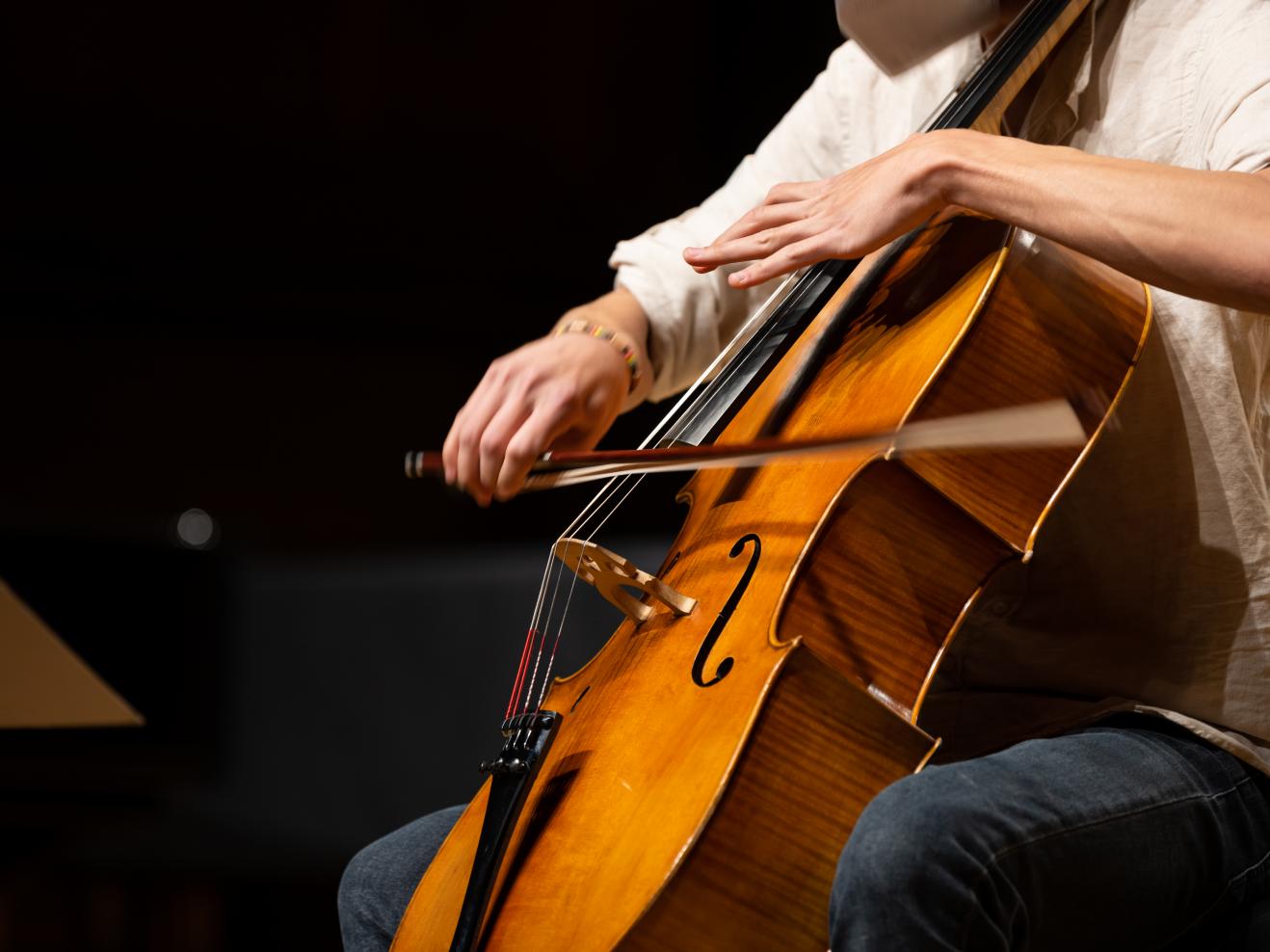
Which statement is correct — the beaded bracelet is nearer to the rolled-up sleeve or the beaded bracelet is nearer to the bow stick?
the rolled-up sleeve

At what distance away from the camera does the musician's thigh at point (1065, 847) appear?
0.64 meters

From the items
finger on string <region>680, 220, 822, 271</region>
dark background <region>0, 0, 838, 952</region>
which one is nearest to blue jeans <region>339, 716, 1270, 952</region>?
finger on string <region>680, 220, 822, 271</region>

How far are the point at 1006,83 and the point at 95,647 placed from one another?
5.33 ft

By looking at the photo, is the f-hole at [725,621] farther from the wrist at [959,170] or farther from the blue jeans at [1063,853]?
the wrist at [959,170]

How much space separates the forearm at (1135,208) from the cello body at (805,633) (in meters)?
0.05

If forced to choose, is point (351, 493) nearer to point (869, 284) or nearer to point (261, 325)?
point (261, 325)

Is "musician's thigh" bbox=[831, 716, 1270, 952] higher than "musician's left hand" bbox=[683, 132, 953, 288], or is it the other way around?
"musician's left hand" bbox=[683, 132, 953, 288]

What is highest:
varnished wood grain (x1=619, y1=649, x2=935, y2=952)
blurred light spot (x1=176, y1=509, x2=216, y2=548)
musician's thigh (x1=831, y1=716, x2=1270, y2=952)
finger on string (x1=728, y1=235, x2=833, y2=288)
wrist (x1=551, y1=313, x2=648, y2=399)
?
finger on string (x1=728, y1=235, x2=833, y2=288)

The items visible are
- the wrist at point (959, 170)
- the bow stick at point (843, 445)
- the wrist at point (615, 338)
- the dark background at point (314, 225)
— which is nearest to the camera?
the bow stick at point (843, 445)

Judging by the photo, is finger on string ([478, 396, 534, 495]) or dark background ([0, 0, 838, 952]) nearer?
finger on string ([478, 396, 534, 495])

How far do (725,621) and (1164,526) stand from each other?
369 millimetres

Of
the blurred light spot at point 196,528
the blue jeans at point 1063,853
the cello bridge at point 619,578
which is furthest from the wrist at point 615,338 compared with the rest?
the blurred light spot at point 196,528

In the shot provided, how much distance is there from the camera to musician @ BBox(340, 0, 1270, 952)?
2.30 ft

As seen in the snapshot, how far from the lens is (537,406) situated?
3.11ft
